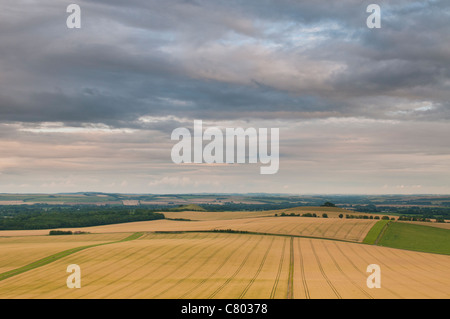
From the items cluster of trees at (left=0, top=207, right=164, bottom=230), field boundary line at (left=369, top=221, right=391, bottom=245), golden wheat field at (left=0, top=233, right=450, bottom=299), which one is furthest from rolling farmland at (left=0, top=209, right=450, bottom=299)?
cluster of trees at (left=0, top=207, right=164, bottom=230)

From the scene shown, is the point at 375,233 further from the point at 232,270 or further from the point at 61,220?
the point at 61,220

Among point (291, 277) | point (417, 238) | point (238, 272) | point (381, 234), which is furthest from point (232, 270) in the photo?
point (417, 238)

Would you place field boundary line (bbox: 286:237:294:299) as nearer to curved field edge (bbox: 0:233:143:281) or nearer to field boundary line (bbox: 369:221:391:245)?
field boundary line (bbox: 369:221:391:245)

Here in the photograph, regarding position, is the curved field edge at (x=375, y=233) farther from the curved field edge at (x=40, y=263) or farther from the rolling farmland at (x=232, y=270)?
the curved field edge at (x=40, y=263)

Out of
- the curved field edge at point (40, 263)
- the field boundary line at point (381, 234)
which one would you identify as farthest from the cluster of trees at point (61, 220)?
the field boundary line at point (381, 234)
